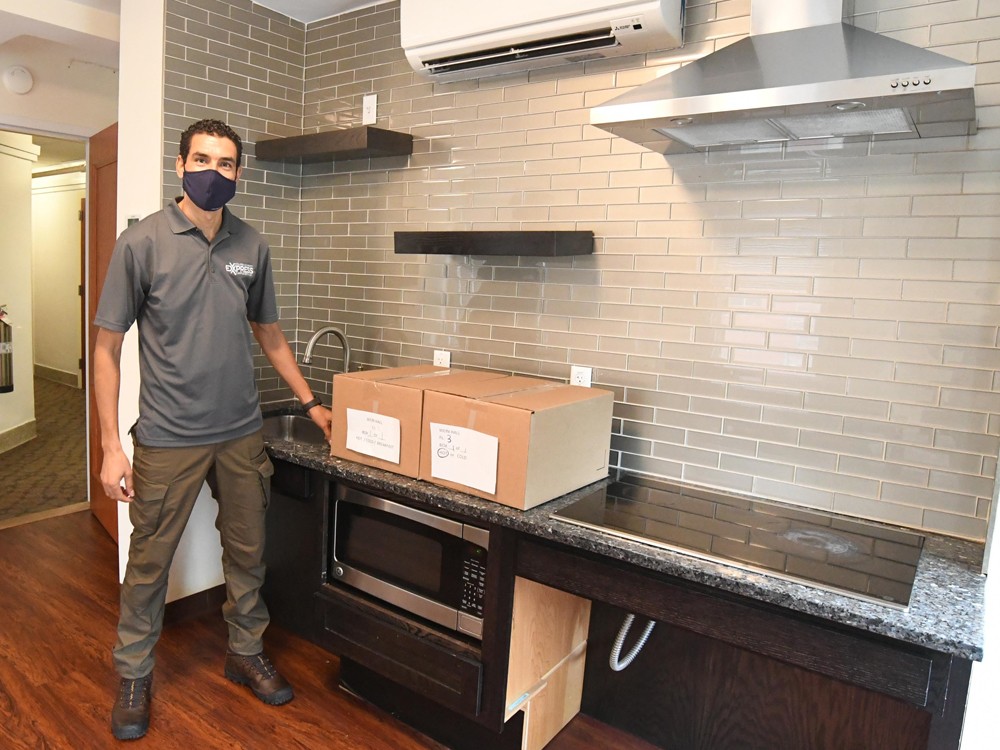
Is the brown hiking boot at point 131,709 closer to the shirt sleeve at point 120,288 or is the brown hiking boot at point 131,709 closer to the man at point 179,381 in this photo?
the man at point 179,381

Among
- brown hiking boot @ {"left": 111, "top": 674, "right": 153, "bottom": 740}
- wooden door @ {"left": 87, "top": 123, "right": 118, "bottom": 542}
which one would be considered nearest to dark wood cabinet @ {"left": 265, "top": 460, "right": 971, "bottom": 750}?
brown hiking boot @ {"left": 111, "top": 674, "right": 153, "bottom": 740}

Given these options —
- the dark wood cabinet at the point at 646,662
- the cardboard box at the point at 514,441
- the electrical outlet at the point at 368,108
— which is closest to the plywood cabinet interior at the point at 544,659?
the dark wood cabinet at the point at 646,662

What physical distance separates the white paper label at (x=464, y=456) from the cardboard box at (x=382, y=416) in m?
0.08

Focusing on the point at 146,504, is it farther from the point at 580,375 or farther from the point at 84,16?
the point at 84,16

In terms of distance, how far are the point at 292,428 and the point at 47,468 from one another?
2.87m

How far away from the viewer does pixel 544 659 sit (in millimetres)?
2076

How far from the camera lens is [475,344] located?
2668 mm

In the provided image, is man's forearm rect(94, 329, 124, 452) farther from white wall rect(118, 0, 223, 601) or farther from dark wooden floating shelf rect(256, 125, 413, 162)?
dark wooden floating shelf rect(256, 125, 413, 162)

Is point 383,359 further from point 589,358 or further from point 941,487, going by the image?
point 941,487

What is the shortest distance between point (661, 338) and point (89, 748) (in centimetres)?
206

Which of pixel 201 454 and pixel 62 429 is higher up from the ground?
pixel 201 454

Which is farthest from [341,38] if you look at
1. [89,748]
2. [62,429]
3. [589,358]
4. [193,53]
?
[62,429]

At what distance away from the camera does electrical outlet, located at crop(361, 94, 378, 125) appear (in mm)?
2912

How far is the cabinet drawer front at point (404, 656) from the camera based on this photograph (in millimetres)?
1961
